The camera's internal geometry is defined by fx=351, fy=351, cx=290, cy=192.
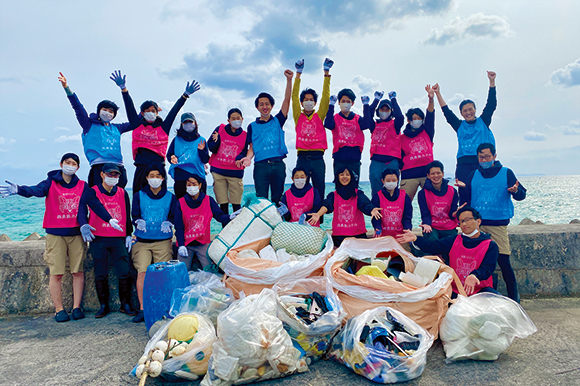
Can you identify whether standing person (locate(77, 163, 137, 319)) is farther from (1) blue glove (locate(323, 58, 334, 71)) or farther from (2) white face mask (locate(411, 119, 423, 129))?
(2) white face mask (locate(411, 119, 423, 129))

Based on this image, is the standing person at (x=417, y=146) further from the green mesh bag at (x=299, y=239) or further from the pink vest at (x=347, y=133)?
the green mesh bag at (x=299, y=239)

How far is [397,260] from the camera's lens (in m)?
3.89

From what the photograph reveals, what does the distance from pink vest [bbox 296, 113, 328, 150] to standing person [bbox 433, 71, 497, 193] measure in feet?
5.61

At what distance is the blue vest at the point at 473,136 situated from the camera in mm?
4750

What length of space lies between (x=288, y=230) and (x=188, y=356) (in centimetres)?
188

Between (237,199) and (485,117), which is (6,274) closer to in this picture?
(237,199)

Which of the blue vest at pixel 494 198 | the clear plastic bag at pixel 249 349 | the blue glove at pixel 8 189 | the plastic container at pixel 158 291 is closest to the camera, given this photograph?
the clear plastic bag at pixel 249 349

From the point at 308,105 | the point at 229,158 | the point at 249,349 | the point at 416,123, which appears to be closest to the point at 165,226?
the point at 229,158

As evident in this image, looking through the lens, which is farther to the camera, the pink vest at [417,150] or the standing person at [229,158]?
the standing person at [229,158]

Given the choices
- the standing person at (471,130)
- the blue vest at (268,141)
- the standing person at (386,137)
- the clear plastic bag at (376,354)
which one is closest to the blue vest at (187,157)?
the blue vest at (268,141)

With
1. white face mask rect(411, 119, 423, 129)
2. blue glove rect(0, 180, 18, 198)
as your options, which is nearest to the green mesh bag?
white face mask rect(411, 119, 423, 129)

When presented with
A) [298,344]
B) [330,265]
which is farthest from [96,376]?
[330,265]

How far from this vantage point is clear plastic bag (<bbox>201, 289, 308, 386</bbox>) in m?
2.42

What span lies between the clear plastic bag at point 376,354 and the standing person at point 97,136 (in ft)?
11.7
